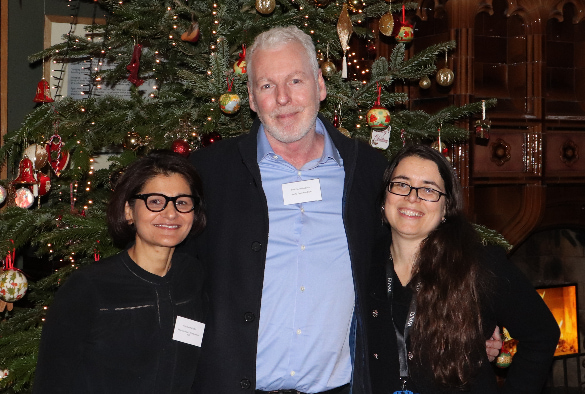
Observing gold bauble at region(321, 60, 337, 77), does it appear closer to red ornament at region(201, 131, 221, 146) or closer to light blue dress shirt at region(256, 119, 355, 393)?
red ornament at region(201, 131, 221, 146)

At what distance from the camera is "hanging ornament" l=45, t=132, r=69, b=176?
8.81ft

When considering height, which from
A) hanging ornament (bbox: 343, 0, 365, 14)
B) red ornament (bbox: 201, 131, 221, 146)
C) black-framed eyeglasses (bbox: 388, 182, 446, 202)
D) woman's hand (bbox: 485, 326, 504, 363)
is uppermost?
hanging ornament (bbox: 343, 0, 365, 14)

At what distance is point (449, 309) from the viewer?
1.81 metres

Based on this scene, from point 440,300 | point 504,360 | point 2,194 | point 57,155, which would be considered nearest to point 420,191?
point 440,300

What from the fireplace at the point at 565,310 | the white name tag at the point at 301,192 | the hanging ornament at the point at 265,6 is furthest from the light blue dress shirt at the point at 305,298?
the fireplace at the point at 565,310

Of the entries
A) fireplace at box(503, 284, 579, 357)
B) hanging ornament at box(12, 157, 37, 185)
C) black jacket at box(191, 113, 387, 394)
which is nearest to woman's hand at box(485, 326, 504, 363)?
black jacket at box(191, 113, 387, 394)

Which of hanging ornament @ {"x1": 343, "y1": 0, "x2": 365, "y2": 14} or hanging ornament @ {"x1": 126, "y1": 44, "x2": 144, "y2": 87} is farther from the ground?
hanging ornament @ {"x1": 343, "y1": 0, "x2": 365, "y2": 14}

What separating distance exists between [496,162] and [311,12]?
2.11 meters

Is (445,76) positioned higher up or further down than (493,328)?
higher up

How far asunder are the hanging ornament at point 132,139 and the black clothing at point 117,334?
91 centimetres

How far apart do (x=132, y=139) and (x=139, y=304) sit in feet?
3.52

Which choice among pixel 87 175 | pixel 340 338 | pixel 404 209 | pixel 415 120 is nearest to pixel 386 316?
pixel 340 338

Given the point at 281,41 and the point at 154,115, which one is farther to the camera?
the point at 154,115

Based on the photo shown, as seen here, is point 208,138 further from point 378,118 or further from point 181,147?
point 378,118
